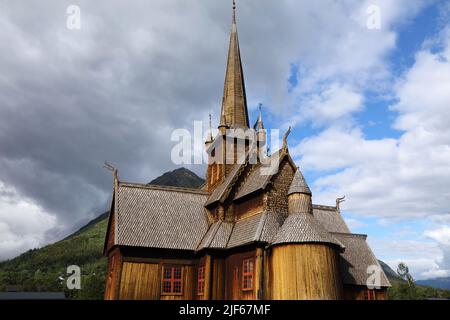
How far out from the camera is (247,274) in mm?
22797

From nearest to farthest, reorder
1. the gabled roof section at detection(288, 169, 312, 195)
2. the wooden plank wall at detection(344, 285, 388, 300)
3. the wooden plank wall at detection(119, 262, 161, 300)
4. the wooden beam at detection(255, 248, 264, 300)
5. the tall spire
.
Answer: the wooden beam at detection(255, 248, 264, 300)
the gabled roof section at detection(288, 169, 312, 195)
the wooden plank wall at detection(119, 262, 161, 300)
the wooden plank wall at detection(344, 285, 388, 300)
the tall spire

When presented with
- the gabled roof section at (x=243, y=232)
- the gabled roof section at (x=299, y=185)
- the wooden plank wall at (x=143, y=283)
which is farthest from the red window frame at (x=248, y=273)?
the gabled roof section at (x=299, y=185)

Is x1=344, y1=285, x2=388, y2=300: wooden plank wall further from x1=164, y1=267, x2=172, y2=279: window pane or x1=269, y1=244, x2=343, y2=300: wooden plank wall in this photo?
x1=164, y1=267, x2=172, y2=279: window pane

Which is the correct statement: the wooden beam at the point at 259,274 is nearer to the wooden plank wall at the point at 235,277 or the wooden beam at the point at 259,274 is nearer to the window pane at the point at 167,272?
the wooden plank wall at the point at 235,277

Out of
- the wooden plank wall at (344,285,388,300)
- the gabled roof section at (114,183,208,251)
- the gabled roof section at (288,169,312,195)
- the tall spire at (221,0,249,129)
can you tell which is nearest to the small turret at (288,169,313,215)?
the gabled roof section at (288,169,312,195)

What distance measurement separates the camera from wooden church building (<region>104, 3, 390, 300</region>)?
68.5 ft

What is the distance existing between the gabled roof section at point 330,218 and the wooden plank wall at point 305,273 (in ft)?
42.3

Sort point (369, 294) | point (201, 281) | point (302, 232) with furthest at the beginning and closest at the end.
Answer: point (369, 294) → point (201, 281) → point (302, 232)

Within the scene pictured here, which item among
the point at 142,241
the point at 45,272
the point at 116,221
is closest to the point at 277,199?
the point at 142,241

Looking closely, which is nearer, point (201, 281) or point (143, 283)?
point (143, 283)

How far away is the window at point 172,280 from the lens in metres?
25.5

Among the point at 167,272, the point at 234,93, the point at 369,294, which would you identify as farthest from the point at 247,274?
the point at 234,93

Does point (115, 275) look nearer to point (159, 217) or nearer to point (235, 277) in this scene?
point (159, 217)

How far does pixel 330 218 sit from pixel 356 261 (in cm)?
592
